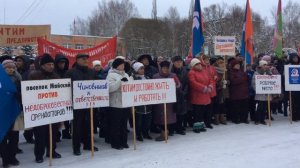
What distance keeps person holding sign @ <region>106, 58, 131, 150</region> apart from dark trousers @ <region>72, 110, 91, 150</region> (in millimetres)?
491

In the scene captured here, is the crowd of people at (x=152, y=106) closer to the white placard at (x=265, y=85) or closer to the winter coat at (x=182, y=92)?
the winter coat at (x=182, y=92)

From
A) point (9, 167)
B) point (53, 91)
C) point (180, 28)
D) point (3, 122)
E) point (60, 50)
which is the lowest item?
point (9, 167)

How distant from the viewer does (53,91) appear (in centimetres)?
696

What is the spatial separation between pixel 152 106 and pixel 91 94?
1950mm

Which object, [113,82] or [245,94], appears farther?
[245,94]

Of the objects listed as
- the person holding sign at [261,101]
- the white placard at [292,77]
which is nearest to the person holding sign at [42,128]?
the person holding sign at [261,101]

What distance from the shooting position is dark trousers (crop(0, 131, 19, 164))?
269 inches

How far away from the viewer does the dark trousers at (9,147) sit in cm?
683

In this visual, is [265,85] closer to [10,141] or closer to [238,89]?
[238,89]

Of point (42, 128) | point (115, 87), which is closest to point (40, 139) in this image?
point (42, 128)

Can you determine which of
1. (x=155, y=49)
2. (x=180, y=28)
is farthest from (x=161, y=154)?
(x=180, y=28)

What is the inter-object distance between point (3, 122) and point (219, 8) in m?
59.5

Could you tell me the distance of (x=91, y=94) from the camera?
7.48m

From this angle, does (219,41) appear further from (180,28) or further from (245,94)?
(180,28)
